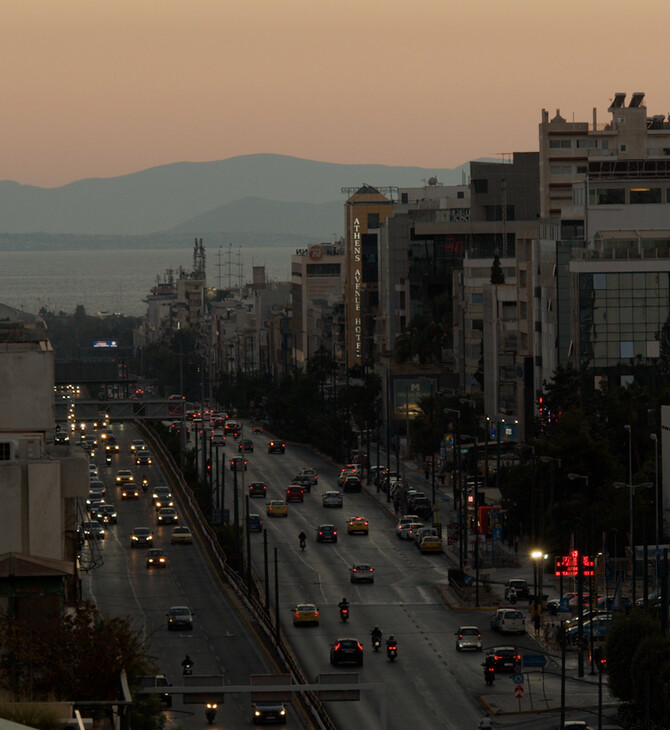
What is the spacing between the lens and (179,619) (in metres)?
83.6

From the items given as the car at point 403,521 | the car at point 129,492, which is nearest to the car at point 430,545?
the car at point 403,521

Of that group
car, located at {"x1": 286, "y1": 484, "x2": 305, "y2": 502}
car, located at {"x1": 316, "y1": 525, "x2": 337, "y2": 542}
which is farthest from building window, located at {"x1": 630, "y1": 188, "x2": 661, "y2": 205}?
car, located at {"x1": 316, "y1": 525, "x2": 337, "y2": 542}

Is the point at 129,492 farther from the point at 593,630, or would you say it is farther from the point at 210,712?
the point at 210,712

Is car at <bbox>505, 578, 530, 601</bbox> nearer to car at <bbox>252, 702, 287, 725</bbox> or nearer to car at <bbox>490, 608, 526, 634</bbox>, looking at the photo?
car at <bbox>490, 608, 526, 634</bbox>

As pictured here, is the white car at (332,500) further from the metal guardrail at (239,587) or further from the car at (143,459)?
the car at (143,459)

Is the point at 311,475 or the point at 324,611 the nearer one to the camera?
the point at 324,611

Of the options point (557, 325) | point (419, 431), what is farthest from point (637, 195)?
point (419, 431)

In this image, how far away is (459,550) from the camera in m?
101

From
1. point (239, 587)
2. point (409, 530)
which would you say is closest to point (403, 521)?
point (409, 530)

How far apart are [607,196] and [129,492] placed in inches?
1406

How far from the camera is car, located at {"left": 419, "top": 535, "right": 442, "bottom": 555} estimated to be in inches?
4087

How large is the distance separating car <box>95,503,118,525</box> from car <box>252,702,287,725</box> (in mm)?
56196

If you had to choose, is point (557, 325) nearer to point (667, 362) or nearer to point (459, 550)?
point (667, 362)

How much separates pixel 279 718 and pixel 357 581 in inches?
1292
